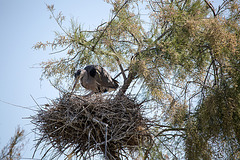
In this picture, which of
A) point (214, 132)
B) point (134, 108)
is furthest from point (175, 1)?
point (214, 132)

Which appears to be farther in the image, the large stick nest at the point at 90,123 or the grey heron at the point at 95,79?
the grey heron at the point at 95,79

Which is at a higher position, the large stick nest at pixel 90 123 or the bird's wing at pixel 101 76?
the bird's wing at pixel 101 76

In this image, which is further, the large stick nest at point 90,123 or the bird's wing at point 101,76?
the bird's wing at point 101,76

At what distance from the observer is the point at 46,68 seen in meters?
3.90

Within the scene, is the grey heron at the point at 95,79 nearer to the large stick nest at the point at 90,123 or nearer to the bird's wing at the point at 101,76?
the bird's wing at the point at 101,76

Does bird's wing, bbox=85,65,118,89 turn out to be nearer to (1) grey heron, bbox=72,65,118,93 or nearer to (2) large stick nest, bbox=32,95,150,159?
(1) grey heron, bbox=72,65,118,93

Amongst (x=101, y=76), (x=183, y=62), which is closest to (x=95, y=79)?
(x=101, y=76)

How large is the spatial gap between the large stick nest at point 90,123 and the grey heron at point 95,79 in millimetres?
988

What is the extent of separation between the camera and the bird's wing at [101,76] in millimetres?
4129

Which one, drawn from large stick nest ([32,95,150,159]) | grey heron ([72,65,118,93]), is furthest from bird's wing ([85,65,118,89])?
large stick nest ([32,95,150,159])

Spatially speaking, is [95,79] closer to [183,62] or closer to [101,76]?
[101,76]

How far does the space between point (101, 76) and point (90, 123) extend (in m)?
1.51

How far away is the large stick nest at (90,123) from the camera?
9.06 ft

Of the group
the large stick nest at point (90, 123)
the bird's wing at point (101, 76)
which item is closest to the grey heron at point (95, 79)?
the bird's wing at point (101, 76)
